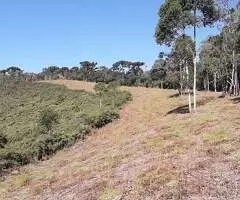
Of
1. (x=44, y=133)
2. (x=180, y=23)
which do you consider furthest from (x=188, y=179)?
(x=44, y=133)

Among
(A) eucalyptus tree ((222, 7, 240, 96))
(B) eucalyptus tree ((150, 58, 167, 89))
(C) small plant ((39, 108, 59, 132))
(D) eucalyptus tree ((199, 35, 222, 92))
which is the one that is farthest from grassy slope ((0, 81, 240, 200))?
(B) eucalyptus tree ((150, 58, 167, 89))

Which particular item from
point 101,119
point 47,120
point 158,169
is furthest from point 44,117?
point 158,169

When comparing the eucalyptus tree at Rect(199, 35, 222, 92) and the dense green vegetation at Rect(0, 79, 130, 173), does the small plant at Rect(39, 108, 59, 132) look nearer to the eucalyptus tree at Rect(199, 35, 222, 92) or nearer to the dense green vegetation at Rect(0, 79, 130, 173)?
the dense green vegetation at Rect(0, 79, 130, 173)

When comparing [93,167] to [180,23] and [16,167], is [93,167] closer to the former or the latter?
[16,167]

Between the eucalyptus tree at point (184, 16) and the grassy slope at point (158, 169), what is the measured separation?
1092 cm

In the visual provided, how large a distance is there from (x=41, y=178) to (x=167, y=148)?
11.3 meters

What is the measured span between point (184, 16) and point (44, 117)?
23009 millimetres

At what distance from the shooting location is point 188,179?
2673 cm

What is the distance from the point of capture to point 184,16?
56531mm

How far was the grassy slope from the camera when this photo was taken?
25.9m

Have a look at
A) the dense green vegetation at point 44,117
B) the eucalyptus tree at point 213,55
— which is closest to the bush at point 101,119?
the dense green vegetation at point 44,117

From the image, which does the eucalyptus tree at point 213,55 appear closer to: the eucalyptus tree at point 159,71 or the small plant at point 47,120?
the small plant at point 47,120

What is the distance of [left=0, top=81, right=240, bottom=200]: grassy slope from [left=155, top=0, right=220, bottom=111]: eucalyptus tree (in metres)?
10.9

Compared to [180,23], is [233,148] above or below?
below
